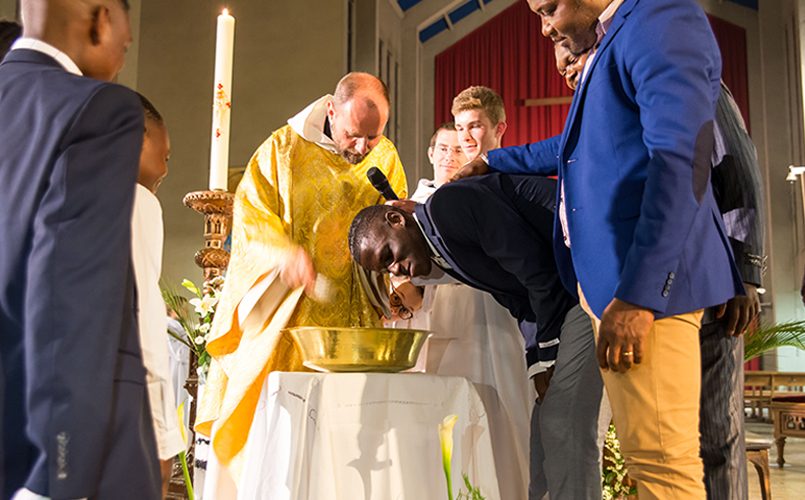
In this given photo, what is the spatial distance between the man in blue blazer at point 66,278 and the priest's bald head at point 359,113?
1.62m

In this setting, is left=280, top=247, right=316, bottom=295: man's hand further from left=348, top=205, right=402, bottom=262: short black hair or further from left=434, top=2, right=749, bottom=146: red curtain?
left=434, top=2, right=749, bottom=146: red curtain

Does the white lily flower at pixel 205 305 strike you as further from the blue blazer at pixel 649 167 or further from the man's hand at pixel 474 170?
the blue blazer at pixel 649 167

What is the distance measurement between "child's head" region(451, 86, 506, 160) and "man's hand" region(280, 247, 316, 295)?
45.4 inches

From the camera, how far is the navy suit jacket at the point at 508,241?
220 centimetres

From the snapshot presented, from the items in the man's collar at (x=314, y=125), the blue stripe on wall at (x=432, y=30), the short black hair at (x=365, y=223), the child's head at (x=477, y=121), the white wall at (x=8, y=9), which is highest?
the blue stripe on wall at (x=432, y=30)

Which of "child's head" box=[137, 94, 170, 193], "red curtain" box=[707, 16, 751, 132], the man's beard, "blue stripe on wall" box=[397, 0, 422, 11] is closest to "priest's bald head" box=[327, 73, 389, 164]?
the man's beard

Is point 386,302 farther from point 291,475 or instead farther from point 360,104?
point 291,475

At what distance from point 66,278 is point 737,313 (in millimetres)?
1288

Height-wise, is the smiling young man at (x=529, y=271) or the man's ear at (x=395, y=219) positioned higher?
the man's ear at (x=395, y=219)

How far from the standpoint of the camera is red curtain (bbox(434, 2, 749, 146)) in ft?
41.3

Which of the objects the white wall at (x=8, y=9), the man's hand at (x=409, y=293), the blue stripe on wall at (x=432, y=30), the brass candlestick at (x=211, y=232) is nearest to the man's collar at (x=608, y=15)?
the man's hand at (x=409, y=293)

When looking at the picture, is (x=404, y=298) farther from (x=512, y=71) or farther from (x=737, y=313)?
(x=512, y=71)

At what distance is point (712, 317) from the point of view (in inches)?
67.4

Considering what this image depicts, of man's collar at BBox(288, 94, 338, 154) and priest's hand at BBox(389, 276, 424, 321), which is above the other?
man's collar at BBox(288, 94, 338, 154)
